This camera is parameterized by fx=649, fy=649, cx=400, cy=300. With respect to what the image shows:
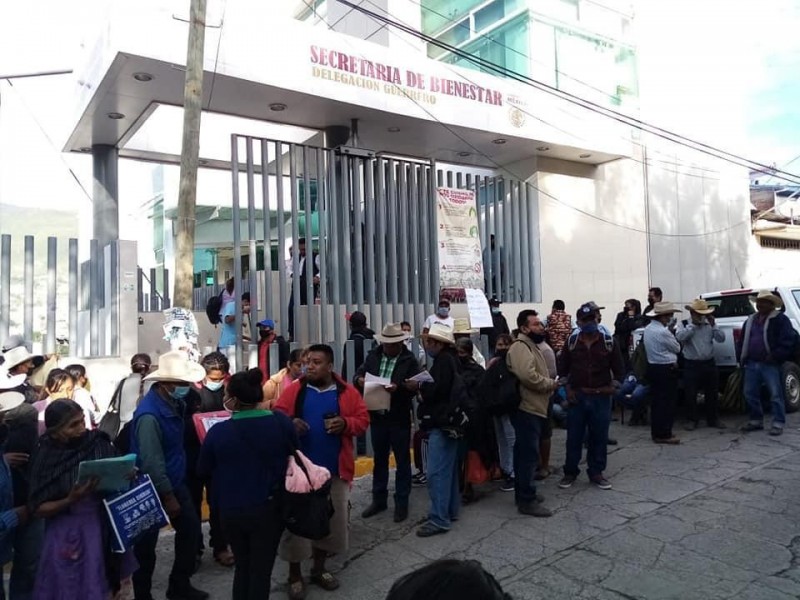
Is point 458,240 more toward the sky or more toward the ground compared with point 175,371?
more toward the sky

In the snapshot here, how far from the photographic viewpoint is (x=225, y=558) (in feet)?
16.8

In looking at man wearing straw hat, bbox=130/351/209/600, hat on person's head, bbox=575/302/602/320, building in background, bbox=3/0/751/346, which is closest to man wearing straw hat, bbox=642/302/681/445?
hat on person's head, bbox=575/302/602/320

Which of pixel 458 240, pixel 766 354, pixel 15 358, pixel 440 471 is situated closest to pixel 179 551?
pixel 440 471

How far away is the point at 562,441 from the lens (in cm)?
878

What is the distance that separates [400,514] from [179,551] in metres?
2.12

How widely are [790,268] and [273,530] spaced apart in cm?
2162

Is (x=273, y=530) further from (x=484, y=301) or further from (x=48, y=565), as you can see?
(x=484, y=301)

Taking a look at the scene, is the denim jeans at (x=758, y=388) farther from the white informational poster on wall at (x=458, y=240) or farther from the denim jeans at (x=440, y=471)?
the denim jeans at (x=440, y=471)

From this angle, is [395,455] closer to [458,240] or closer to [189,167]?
[189,167]

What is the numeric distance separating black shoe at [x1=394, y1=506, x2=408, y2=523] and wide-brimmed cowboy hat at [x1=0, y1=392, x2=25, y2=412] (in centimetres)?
323

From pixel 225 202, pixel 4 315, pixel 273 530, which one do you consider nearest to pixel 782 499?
pixel 273 530

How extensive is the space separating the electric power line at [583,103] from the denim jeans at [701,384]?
6.48 m

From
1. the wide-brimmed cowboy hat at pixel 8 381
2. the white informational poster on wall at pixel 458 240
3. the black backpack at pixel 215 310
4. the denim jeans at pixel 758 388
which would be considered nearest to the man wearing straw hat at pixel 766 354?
the denim jeans at pixel 758 388

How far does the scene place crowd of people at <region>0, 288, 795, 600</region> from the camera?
3.49 metres
